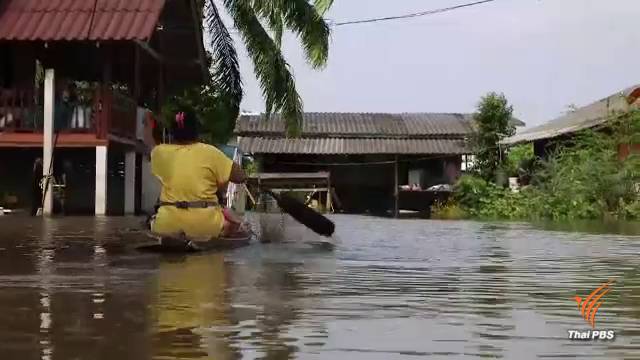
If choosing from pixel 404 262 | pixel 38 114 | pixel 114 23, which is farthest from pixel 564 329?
pixel 38 114

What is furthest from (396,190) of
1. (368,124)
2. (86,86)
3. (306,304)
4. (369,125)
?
(306,304)

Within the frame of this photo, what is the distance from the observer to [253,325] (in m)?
3.99

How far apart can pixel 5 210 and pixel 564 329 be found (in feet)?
53.9

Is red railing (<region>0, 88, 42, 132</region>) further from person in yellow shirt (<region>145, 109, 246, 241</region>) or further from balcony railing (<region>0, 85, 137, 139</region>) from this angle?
person in yellow shirt (<region>145, 109, 246, 241</region>)

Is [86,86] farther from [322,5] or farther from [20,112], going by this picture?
[322,5]

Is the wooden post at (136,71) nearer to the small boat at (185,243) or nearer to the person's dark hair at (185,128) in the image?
the small boat at (185,243)

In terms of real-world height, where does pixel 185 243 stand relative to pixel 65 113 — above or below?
below

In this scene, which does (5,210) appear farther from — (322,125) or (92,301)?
(322,125)

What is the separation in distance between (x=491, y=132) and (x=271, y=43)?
13867 mm

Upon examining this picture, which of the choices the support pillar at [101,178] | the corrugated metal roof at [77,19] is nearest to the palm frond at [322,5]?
the corrugated metal roof at [77,19]

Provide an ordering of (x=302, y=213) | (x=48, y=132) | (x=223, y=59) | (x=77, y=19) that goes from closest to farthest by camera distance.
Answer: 1. (x=302, y=213)
2. (x=77, y=19)
3. (x=48, y=132)
4. (x=223, y=59)

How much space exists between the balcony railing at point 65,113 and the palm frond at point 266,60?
3.59 m

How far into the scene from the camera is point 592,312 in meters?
4.55

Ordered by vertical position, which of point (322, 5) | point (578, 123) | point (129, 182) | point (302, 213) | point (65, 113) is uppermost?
point (322, 5)
